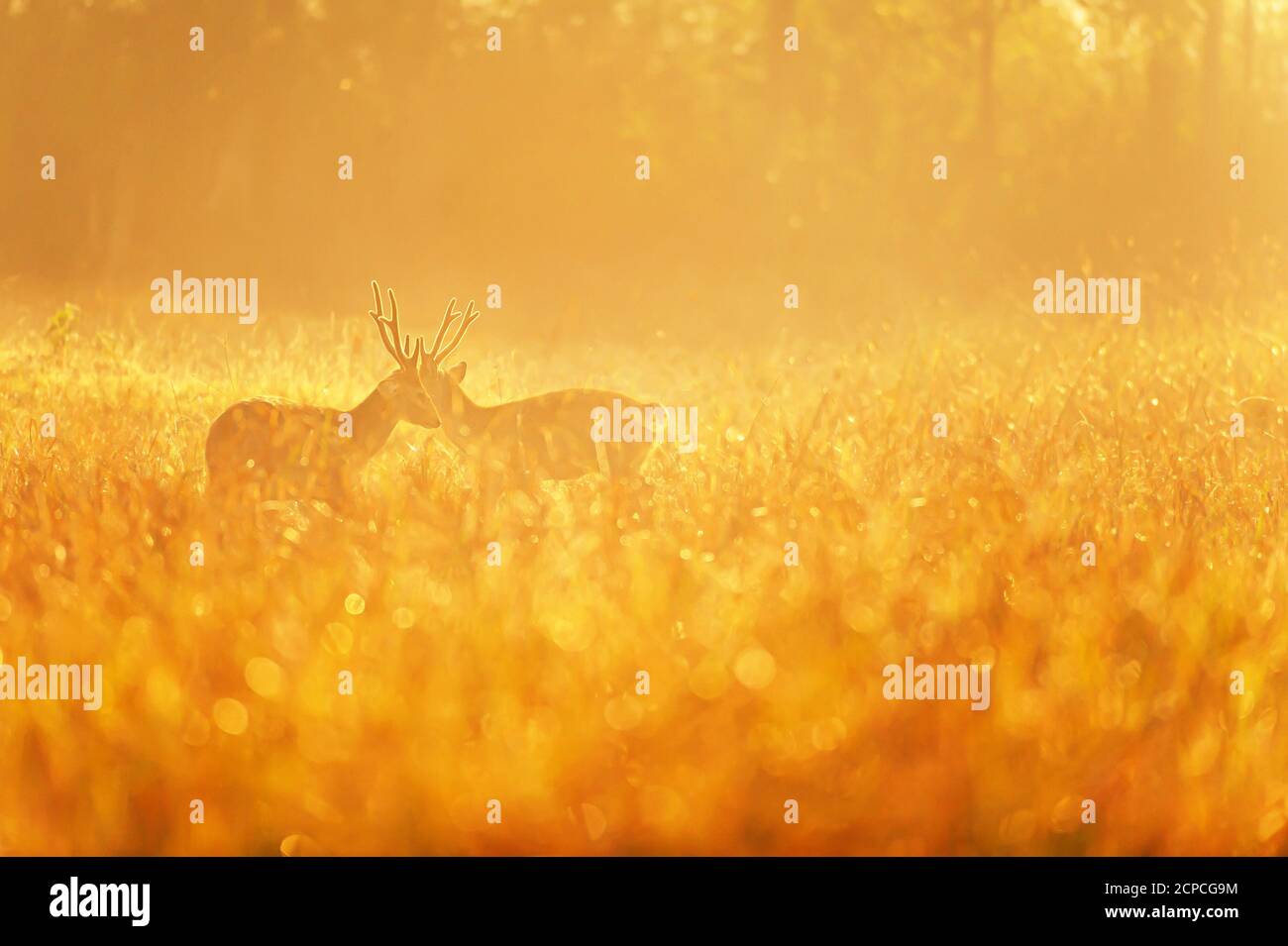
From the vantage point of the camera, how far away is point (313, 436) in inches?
173

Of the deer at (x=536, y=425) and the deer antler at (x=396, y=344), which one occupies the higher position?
the deer antler at (x=396, y=344)

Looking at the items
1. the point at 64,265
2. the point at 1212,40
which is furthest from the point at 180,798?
the point at 64,265

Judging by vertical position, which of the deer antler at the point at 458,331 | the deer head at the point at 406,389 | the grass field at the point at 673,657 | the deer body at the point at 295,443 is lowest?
the grass field at the point at 673,657

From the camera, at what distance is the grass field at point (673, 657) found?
227 centimetres

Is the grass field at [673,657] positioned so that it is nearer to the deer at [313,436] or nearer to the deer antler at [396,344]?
the deer at [313,436]

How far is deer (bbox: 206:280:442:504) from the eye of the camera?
4012mm

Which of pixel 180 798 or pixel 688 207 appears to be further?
pixel 688 207

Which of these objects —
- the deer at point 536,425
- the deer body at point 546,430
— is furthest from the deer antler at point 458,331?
the deer body at point 546,430

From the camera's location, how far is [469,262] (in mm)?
22656

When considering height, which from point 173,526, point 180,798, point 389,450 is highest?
point 389,450

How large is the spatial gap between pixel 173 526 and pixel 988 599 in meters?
2.34

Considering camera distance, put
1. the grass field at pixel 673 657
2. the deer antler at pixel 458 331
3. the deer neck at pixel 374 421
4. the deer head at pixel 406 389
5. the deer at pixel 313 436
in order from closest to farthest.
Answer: the grass field at pixel 673 657 < the deer at pixel 313 436 < the deer neck at pixel 374 421 < the deer head at pixel 406 389 < the deer antler at pixel 458 331

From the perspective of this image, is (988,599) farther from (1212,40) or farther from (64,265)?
(64,265)

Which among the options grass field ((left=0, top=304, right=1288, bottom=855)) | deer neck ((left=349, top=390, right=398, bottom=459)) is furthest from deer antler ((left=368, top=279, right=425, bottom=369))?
grass field ((left=0, top=304, right=1288, bottom=855))
